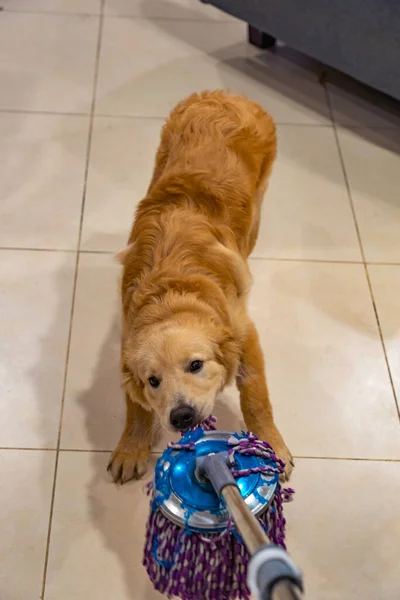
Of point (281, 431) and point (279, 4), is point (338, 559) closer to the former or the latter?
point (281, 431)

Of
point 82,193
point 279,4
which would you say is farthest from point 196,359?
point 279,4

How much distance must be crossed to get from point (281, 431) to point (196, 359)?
1.90 feet

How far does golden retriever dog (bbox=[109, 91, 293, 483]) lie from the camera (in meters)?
1.51

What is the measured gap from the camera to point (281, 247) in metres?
2.46

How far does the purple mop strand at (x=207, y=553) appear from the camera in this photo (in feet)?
4.07

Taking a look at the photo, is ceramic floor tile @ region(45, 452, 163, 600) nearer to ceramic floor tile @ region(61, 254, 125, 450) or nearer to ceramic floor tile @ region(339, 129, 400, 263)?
ceramic floor tile @ region(61, 254, 125, 450)

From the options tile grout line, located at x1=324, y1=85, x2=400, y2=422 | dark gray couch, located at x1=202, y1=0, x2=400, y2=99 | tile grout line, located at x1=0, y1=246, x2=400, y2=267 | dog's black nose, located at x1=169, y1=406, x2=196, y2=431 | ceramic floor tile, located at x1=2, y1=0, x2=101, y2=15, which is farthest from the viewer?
ceramic floor tile, located at x1=2, y1=0, x2=101, y2=15

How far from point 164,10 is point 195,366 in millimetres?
2705

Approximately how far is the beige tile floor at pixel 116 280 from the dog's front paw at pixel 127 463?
0.04m

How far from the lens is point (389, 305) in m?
2.29

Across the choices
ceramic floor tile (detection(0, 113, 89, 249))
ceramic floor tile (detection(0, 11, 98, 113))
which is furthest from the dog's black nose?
ceramic floor tile (detection(0, 11, 98, 113))

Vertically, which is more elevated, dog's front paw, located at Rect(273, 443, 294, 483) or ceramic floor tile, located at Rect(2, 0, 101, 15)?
ceramic floor tile, located at Rect(2, 0, 101, 15)

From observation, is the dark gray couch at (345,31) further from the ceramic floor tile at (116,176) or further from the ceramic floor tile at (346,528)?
the ceramic floor tile at (346,528)

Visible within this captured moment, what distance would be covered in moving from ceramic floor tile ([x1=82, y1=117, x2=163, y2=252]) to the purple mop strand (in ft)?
4.18
